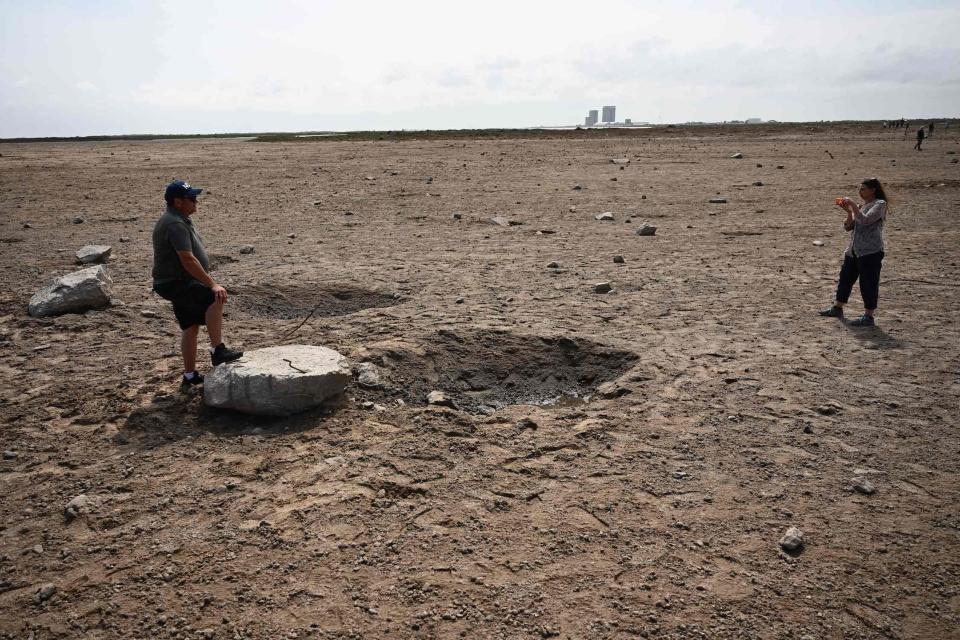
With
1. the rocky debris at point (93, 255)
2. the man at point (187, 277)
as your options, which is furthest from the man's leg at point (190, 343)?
the rocky debris at point (93, 255)

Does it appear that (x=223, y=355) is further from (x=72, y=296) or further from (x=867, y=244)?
(x=867, y=244)

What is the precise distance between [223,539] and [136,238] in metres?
8.36

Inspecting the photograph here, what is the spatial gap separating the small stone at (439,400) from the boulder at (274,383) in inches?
24.3

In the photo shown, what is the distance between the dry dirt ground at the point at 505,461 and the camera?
8.65ft

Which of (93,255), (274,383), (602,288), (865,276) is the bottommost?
(274,383)

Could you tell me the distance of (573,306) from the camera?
630cm

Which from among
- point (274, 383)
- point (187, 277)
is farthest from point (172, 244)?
point (274, 383)

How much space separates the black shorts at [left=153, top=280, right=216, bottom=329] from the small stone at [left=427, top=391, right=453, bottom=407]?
5.61 feet

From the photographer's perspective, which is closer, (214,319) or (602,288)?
(214,319)

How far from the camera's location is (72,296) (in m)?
6.01

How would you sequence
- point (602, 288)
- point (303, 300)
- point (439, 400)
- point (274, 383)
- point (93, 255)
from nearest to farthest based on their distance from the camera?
1. point (274, 383)
2. point (439, 400)
3. point (303, 300)
4. point (602, 288)
5. point (93, 255)

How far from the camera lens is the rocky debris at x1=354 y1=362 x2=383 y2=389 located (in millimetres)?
4586

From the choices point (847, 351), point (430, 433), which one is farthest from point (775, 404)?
point (430, 433)

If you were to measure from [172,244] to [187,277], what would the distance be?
279 millimetres
